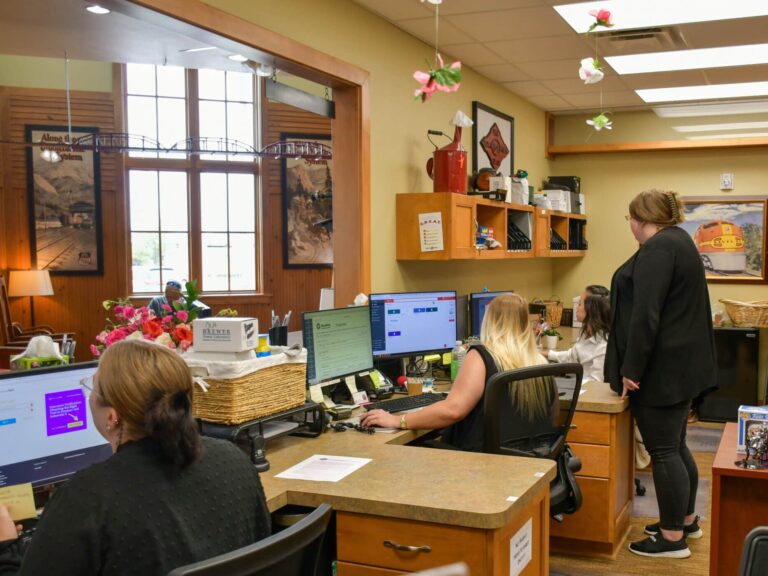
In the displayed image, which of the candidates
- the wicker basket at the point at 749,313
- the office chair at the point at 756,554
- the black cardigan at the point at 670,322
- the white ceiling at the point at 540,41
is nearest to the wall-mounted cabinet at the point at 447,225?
the white ceiling at the point at 540,41

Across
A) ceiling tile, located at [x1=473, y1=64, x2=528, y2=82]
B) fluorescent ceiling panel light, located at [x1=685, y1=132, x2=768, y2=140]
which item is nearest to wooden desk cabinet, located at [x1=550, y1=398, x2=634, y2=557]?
ceiling tile, located at [x1=473, y1=64, x2=528, y2=82]

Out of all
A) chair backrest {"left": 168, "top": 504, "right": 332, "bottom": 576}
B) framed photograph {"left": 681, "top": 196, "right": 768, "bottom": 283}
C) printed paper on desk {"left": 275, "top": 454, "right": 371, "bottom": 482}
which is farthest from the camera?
framed photograph {"left": 681, "top": 196, "right": 768, "bottom": 283}

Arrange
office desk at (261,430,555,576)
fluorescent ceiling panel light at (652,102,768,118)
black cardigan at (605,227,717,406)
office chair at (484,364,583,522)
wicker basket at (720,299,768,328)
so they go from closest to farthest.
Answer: office desk at (261,430,555,576) → office chair at (484,364,583,522) → black cardigan at (605,227,717,406) → wicker basket at (720,299,768,328) → fluorescent ceiling panel light at (652,102,768,118)

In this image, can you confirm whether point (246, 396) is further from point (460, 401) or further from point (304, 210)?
point (304, 210)

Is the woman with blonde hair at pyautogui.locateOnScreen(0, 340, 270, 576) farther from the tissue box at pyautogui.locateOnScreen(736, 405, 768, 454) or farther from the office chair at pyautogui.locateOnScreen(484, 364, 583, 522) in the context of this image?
the tissue box at pyautogui.locateOnScreen(736, 405, 768, 454)

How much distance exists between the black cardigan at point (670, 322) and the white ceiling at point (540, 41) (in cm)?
149

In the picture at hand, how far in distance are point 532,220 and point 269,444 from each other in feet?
11.5

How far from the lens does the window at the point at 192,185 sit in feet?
30.3

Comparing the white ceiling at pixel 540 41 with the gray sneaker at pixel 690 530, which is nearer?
the gray sneaker at pixel 690 530

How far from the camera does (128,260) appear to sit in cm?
916

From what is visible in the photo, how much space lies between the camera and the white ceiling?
4.14 m

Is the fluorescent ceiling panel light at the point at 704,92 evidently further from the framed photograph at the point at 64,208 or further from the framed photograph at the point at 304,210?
the framed photograph at the point at 64,208

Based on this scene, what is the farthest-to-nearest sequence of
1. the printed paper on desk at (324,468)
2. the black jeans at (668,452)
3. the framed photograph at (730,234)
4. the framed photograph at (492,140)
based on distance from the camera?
the framed photograph at (730,234), the framed photograph at (492,140), the black jeans at (668,452), the printed paper on desk at (324,468)

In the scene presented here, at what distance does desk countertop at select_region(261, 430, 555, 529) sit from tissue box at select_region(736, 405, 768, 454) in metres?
0.73
